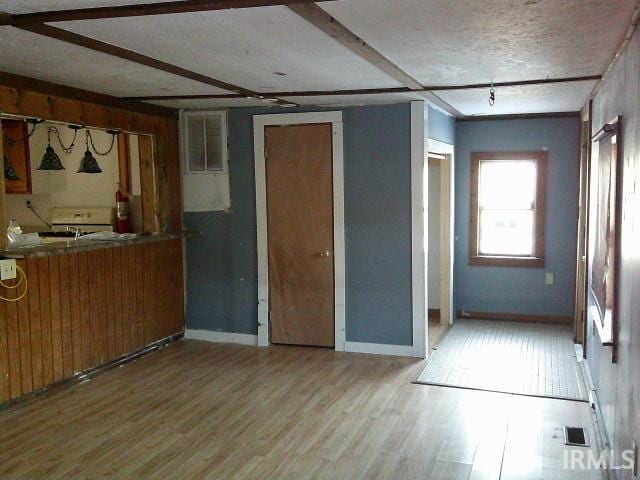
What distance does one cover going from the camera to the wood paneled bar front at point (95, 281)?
3980 mm

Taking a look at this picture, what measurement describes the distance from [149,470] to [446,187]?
4.18 metres

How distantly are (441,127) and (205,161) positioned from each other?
2.24 m

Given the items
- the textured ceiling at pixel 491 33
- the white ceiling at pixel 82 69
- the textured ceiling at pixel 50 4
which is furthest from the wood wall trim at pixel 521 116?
the textured ceiling at pixel 50 4

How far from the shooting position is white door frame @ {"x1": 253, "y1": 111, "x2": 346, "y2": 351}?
525 centimetres

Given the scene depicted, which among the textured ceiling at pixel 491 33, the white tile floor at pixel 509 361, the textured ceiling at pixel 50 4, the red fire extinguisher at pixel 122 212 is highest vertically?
the textured ceiling at pixel 50 4

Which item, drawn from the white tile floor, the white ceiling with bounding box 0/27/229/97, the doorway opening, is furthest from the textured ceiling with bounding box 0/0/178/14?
the doorway opening

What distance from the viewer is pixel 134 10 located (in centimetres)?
241

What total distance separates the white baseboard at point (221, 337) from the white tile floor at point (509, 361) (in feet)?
5.44

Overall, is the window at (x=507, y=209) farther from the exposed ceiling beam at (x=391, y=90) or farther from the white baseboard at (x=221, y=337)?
the white baseboard at (x=221, y=337)

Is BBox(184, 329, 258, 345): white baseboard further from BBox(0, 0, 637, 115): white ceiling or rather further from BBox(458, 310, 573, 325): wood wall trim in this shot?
BBox(458, 310, 573, 325): wood wall trim

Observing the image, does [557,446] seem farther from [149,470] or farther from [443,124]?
[443,124]

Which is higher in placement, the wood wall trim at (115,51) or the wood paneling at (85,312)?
the wood wall trim at (115,51)

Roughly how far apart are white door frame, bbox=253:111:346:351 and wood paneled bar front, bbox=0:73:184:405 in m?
0.80

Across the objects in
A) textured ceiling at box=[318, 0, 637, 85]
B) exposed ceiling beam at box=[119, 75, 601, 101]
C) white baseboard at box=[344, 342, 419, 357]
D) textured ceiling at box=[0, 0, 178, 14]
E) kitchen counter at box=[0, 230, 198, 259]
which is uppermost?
exposed ceiling beam at box=[119, 75, 601, 101]
